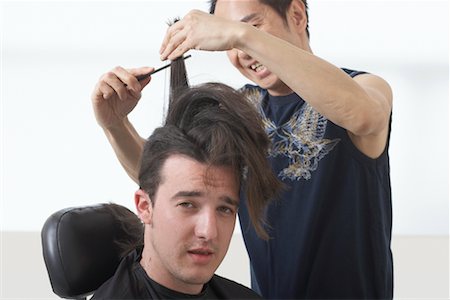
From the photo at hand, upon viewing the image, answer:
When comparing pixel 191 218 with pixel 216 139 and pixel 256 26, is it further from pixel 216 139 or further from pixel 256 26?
pixel 256 26

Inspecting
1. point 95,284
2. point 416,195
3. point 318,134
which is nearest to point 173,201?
point 95,284

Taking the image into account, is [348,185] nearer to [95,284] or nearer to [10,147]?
[95,284]

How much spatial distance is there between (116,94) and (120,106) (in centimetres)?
7

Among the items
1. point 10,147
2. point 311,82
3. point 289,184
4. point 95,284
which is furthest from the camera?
point 10,147

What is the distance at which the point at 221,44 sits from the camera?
64.5 inches

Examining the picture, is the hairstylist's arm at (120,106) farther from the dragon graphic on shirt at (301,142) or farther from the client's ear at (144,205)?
the dragon graphic on shirt at (301,142)

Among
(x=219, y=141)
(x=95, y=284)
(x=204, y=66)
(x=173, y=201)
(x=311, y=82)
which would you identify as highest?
(x=204, y=66)

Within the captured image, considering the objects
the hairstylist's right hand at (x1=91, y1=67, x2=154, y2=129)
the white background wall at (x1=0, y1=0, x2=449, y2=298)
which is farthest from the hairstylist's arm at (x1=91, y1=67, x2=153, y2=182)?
the white background wall at (x1=0, y1=0, x2=449, y2=298)

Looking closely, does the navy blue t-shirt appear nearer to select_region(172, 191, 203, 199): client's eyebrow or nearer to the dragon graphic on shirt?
the dragon graphic on shirt

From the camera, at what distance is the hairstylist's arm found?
1.86m

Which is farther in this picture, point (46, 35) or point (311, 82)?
point (46, 35)

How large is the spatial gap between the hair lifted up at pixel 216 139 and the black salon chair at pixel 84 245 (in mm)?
183

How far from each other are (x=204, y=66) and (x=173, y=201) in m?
1.49

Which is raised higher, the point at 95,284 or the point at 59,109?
the point at 59,109
